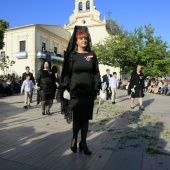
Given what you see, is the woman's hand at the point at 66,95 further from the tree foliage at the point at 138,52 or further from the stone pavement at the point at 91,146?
the tree foliage at the point at 138,52

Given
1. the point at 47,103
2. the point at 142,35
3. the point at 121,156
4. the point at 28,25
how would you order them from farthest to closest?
the point at 28,25 < the point at 142,35 < the point at 47,103 < the point at 121,156

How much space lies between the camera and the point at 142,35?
32.3m

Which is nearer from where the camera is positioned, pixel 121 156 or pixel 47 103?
pixel 121 156

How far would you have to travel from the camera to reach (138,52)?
32.1 metres

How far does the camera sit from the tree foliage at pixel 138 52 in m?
30.9

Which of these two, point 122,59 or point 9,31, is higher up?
point 9,31

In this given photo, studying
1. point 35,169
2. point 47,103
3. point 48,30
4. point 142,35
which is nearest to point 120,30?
point 142,35

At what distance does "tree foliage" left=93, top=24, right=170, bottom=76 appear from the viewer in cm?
3089

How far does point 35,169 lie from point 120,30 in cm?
3229

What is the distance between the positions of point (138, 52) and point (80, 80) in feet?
96.6

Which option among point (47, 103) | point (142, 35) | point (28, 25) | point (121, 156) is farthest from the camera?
point (28, 25)

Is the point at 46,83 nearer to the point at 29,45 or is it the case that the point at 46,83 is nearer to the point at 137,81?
the point at 137,81

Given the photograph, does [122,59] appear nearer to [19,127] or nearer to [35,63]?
[35,63]

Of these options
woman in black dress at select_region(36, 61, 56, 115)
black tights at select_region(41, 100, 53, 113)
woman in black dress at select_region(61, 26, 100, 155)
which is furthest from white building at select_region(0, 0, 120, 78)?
woman in black dress at select_region(61, 26, 100, 155)
